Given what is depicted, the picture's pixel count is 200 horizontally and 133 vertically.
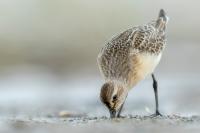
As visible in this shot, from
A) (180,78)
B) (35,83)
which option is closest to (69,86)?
(35,83)

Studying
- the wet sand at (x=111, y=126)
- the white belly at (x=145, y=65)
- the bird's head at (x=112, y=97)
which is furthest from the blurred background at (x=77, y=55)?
the wet sand at (x=111, y=126)

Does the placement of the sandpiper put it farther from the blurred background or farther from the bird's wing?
the blurred background

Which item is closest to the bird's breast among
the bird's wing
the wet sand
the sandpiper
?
the sandpiper

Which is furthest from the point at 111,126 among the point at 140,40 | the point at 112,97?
the point at 140,40

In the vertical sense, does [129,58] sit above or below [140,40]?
below

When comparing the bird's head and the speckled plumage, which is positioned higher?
the speckled plumage

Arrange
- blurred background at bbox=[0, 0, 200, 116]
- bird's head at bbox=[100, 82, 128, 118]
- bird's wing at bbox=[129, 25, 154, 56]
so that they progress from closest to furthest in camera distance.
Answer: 1. bird's head at bbox=[100, 82, 128, 118]
2. bird's wing at bbox=[129, 25, 154, 56]
3. blurred background at bbox=[0, 0, 200, 116]

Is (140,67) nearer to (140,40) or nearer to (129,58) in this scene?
(129,58)
